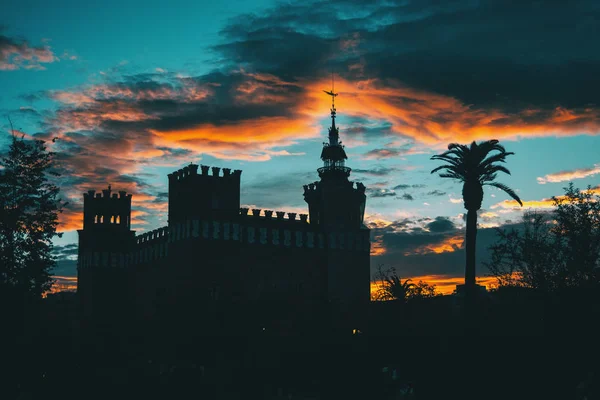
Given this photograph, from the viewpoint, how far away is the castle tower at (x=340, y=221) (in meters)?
65.5

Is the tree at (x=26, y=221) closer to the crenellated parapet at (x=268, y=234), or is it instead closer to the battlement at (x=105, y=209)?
the crenellated parapet at (x=268, y=234)

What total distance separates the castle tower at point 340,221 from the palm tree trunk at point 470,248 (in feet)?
55.5

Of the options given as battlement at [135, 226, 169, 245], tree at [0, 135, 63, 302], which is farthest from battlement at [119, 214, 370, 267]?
tree at [0, 135, 63, 302]

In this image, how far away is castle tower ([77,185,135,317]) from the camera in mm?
72812

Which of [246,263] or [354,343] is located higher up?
[246,263]

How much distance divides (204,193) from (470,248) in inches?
846

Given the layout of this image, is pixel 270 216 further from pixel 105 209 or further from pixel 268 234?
pixel 105 209

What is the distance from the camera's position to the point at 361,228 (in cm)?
6812

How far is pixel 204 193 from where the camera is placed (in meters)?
58.6

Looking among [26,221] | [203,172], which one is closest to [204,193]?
[203,172]

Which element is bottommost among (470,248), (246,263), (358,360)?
(358,360)

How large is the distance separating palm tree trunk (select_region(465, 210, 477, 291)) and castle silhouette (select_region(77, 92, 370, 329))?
9.03m

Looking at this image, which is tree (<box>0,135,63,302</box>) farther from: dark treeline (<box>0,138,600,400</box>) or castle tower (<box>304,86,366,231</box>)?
castle tower (<box>304,86,366,231</box>)

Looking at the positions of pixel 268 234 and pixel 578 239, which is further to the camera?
pixel 268 234
